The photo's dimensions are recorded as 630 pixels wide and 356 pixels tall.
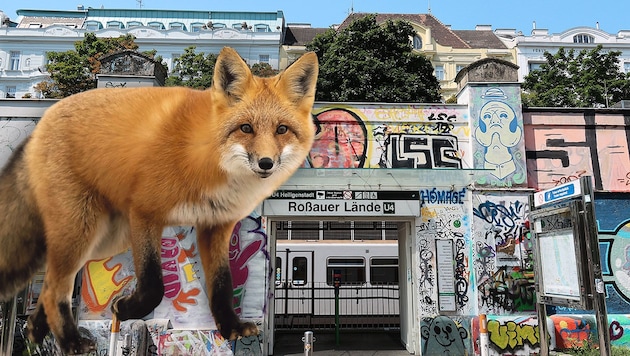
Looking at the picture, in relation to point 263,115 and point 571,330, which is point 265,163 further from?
point 571,330

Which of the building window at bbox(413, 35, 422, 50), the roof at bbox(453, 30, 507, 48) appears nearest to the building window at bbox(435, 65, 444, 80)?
the building window at bbox(413, 35, 422, 50)

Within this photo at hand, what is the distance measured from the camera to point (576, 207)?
589 cm

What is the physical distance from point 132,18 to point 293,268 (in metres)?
28.4

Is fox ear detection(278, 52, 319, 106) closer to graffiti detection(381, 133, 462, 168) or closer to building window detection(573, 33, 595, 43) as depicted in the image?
graffiti detection(381, 133, 462, 168)

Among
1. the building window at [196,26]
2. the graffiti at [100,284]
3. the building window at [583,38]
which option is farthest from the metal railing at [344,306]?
the building window at [583,38]

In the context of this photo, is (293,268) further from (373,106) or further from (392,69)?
(392,69)

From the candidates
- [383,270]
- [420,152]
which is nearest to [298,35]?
[383,270]

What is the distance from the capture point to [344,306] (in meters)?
13.9

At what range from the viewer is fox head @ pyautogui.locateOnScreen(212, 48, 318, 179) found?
4020 mm

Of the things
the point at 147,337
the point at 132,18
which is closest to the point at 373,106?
the point at 147,337

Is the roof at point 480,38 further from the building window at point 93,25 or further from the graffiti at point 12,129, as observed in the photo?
the graffiti at point 12,129

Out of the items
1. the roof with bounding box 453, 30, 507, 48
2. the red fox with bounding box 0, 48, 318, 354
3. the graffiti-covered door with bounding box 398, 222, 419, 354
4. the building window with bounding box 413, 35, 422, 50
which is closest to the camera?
the red fox with bounding box 0, 48, 318, 354

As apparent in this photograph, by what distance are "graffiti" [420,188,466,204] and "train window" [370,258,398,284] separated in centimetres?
557

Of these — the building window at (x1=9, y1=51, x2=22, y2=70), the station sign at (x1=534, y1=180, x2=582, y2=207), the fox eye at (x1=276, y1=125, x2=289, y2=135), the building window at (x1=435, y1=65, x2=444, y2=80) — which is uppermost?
the building window at (x1=435, y1=65, x2=444, y2=80)
